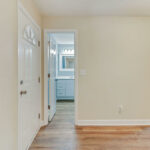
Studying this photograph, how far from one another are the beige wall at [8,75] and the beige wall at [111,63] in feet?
4.77

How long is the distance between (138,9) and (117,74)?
1.31 metres

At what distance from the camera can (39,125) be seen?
275 cm

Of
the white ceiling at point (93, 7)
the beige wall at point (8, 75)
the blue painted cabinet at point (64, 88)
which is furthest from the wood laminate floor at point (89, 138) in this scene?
the white ceiling at point (93, 7)

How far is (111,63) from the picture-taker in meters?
2.92

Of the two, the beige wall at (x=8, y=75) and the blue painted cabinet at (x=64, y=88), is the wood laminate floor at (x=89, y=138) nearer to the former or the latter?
the beige wall at (x=8, y=75)

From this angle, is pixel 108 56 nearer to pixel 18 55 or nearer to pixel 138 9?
pixel 138 9

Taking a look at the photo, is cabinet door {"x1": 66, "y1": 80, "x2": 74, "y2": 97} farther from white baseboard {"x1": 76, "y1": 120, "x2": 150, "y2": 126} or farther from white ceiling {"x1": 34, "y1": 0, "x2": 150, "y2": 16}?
white ceiling {"x1": 34, "y1": 0, "x2": 150, "y2": 16}

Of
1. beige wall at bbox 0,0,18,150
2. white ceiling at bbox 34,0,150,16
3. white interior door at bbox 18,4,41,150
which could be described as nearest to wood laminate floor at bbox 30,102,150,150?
white interior door at bbox 18,4,41,150

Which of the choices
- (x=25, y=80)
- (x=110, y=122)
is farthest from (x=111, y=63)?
(x=25, y=80)

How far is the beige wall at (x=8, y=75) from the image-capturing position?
1.34 metres

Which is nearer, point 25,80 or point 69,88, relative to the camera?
point 25,80

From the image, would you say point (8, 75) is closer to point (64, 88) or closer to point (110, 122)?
point (110, 122)

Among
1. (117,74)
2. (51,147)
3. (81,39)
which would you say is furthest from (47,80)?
(117,74)

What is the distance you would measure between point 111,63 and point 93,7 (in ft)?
3.83
